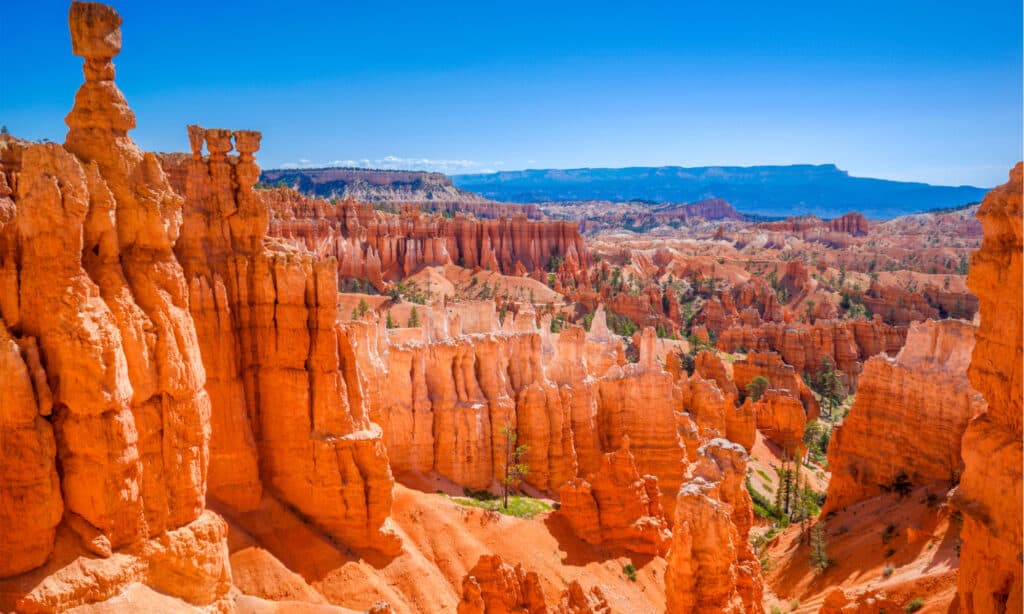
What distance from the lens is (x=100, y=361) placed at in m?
10.4

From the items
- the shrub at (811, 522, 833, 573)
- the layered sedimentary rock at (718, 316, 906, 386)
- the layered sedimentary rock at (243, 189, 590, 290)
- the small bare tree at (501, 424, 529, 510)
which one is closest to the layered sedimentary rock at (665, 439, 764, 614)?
the shrub at (811, 522, 833, 573)

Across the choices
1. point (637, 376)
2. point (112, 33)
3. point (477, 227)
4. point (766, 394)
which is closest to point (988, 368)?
point (112, 33)

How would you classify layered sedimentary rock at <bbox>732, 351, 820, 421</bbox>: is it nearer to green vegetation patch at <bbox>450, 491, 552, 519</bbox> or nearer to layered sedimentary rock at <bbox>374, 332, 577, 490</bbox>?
layered sedimentary rock at <bbox>374, 332, 577, 490</bbox>

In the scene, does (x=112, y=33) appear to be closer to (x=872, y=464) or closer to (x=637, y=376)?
(x=637, y=376)

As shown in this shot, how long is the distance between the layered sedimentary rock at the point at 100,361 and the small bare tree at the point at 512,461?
48.6 ft

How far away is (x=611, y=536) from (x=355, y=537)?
9.11m

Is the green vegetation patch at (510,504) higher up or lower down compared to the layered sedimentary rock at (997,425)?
lower down

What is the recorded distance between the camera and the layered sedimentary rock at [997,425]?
30.2 ft

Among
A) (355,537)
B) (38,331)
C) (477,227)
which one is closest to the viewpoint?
(38,331)

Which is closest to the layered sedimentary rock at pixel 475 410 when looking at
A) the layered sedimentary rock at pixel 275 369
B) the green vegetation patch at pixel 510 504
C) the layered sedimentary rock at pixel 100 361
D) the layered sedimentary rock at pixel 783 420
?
the green vegetation patch at pixel 510 504

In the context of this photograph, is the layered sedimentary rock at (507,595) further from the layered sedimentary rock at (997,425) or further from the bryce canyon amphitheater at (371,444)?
the layered sedimentary rock at (997,425)

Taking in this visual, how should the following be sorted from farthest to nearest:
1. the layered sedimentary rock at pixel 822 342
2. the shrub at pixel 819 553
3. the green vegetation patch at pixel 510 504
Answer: the layered sedimentary rock at pixel 822 342 → the green vegetation patch at pixel 510 504 → the shrub at pixel 819 553

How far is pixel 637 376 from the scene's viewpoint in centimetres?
3006

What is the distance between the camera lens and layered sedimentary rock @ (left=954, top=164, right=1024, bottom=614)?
920cm
